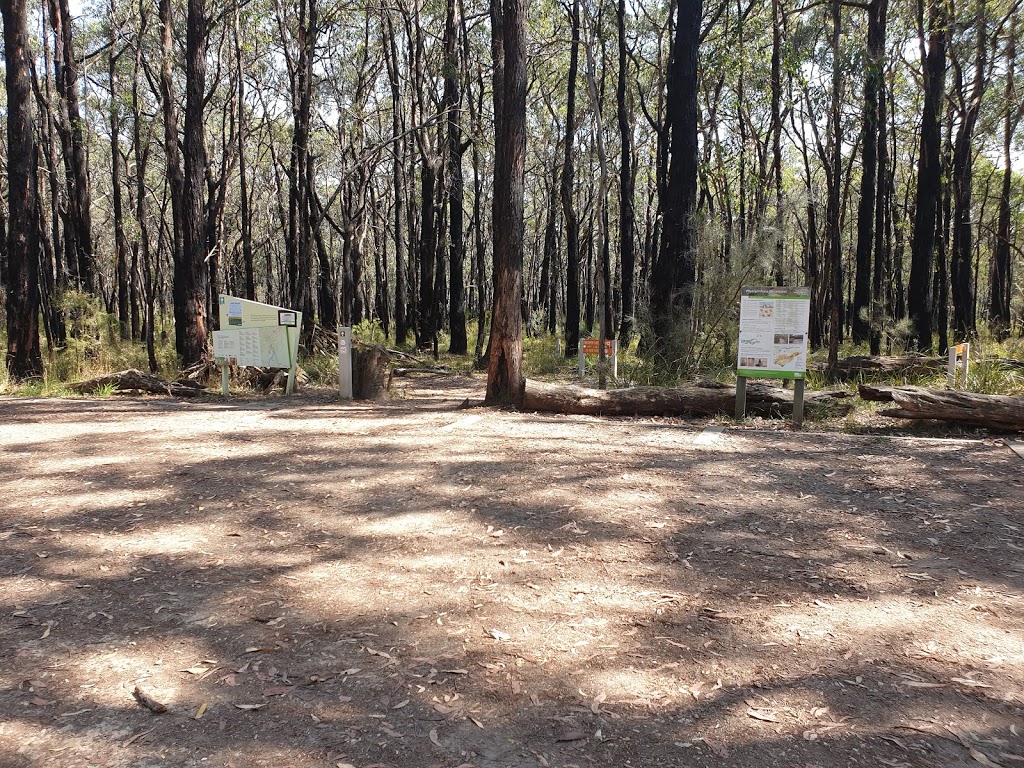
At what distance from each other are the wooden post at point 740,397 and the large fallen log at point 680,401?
243 mm

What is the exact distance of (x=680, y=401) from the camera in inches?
370

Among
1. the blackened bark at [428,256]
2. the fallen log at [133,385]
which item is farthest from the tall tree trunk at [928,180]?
the fallen log at [133,385]

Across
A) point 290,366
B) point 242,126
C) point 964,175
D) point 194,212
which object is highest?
point 242,126

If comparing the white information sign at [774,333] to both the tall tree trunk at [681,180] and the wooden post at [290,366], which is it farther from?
the wooden post at [290,366]

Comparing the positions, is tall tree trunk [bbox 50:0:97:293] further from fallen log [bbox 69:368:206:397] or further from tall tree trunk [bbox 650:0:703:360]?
tall tree trunk [bbox 650:0:703:360]

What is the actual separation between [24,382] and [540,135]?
26.1 metres

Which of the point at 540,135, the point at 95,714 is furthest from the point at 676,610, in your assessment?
the point at 540,135

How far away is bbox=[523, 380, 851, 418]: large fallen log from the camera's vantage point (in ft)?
30.6

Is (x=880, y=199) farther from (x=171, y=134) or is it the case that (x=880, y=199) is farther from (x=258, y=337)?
(x=171, y=134)

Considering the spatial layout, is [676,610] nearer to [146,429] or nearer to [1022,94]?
[146,429]

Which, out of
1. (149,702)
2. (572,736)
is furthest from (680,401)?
(149,702)

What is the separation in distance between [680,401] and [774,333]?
1493 millimetres

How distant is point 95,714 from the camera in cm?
262

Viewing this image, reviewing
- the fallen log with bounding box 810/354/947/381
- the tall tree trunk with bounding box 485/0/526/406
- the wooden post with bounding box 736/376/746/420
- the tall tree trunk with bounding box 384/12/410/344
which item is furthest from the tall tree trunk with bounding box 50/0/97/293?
the fallen log with bounding box 810/354/947/381
